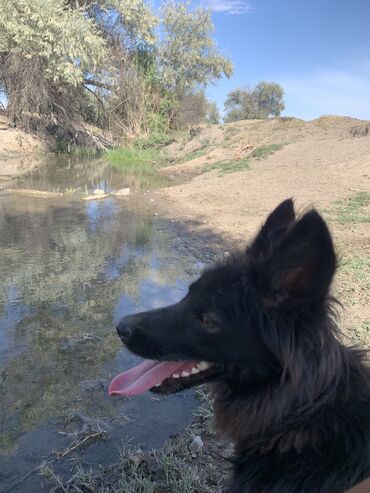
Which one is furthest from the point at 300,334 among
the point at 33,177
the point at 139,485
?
the point at 33,177

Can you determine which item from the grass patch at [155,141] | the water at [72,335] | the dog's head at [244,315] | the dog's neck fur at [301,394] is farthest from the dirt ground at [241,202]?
the grass patch at [155,141]

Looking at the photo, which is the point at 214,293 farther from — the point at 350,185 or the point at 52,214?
the point at 350,185

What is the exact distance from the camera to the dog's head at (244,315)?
193cm

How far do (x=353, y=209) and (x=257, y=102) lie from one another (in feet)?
152

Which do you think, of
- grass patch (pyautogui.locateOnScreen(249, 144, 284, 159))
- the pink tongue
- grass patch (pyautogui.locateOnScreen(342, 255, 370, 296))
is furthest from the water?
grass patch (pyautogui.locateOnScreen(249, 144, 284, 159))

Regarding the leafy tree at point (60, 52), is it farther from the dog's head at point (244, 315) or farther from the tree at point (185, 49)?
the dog's head at point (244, 315)

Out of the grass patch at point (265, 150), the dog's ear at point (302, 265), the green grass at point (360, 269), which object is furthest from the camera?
the grass patch at point (265, 150)

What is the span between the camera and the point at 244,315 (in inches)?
87.5

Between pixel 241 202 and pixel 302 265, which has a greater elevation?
pixel 302 265

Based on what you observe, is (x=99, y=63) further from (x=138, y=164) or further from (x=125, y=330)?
(x=125, y=330)

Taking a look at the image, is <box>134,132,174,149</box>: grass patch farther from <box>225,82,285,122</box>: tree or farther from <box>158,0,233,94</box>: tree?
<box>225,82,285,122</box>: tree

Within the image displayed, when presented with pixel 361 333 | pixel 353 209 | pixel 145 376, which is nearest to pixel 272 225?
pixel 145 376

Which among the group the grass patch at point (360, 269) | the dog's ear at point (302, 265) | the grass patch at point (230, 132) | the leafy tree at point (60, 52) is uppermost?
the leafy tree at point (60, 52)

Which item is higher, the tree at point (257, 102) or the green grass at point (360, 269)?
the tree at point (257, 102)
